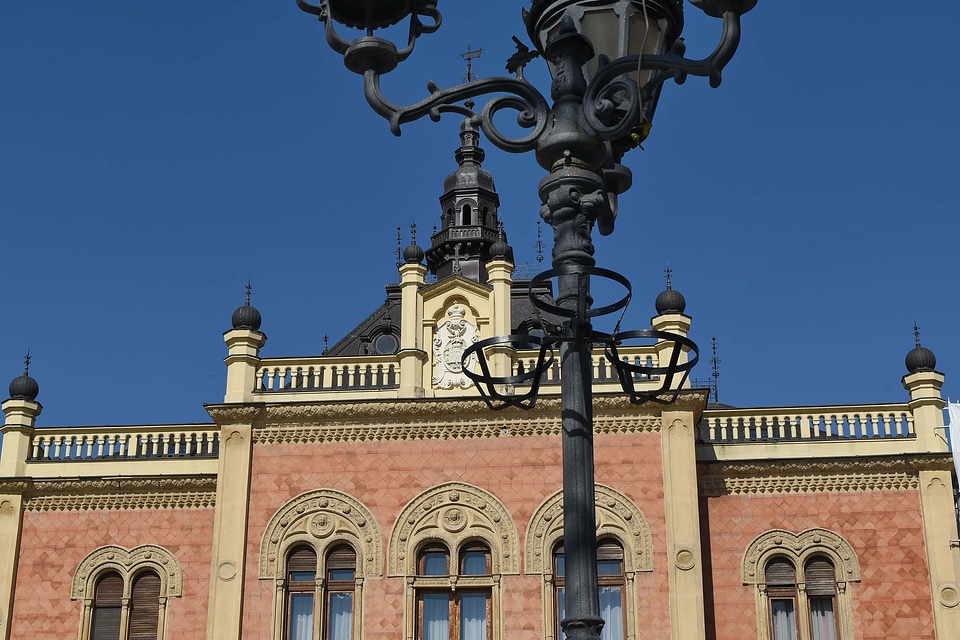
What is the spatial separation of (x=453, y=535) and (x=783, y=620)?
6.05 metres

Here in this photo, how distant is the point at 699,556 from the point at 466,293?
6627mm

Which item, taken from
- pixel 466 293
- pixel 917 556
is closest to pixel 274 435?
pixel 466 293

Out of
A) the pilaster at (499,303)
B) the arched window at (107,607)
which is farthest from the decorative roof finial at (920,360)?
the arched window at (107,607)

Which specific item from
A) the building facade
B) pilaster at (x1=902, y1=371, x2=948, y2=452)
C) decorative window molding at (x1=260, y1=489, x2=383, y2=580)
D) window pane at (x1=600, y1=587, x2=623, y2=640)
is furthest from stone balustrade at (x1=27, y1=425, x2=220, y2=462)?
pilaster at (x1=902, y1=371, x2=948, y2=452)

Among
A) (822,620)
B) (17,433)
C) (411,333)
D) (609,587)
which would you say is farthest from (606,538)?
(17,433)

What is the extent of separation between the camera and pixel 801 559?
2358 centimetres

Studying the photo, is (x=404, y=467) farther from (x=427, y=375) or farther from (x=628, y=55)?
(x=628, y=55)

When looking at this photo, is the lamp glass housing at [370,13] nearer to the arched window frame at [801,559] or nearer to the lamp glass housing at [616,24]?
the lamp glass housing at [616,24]

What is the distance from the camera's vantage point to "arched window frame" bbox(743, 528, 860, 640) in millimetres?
23297

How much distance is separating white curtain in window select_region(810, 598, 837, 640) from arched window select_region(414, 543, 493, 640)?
228 inches

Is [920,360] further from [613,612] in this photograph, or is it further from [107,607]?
[107,607]

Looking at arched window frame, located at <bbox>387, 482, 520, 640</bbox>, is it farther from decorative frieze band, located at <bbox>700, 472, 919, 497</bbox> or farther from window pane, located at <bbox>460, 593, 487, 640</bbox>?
decorative frieze band, located at <bbox>700, 472, 919, 497</bbox>

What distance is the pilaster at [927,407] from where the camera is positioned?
24.2 meters

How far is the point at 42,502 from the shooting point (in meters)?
25.2
